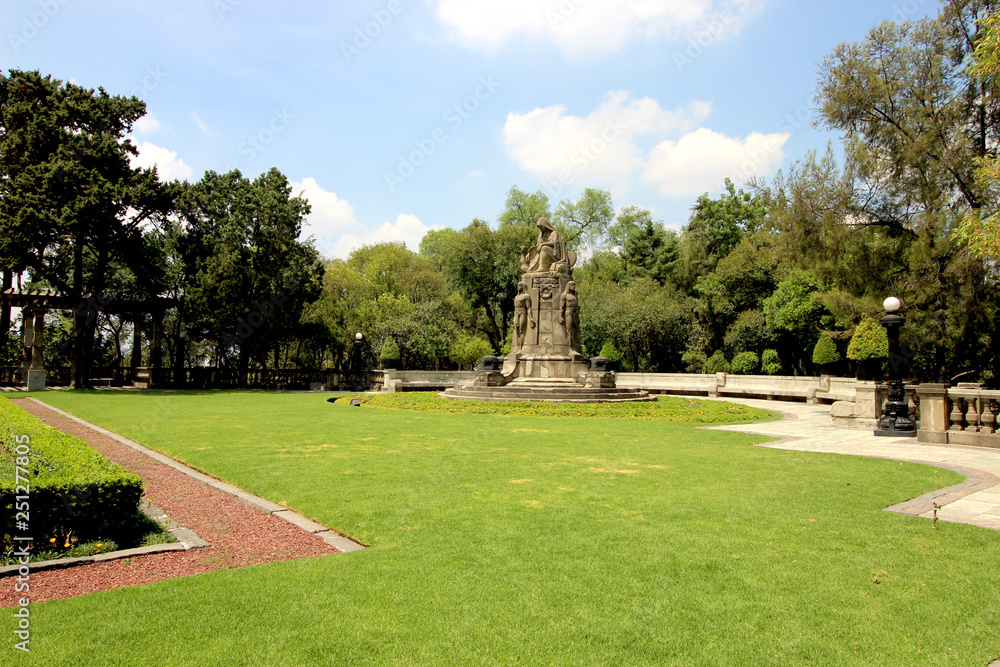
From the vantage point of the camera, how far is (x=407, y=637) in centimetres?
379

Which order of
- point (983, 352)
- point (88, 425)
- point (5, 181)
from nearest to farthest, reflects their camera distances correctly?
point (88, 425) → point (983, 352) → point (5, 181)

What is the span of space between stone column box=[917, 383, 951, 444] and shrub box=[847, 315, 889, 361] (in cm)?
1268

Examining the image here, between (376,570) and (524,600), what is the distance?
4.09 feet

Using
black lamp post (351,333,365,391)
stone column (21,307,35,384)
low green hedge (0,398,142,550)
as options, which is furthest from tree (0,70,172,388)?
low green hedge (0,398,142,550)

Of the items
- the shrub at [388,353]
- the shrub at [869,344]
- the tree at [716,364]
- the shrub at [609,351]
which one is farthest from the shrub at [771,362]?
the shrub at [388,353]

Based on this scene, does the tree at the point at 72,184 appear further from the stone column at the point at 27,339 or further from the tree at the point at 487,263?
the tree at the point at 487,263

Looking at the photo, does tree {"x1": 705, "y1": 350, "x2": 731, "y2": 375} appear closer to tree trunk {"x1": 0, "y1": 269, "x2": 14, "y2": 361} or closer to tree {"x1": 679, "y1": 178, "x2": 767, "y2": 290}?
tree {"x1": 679, "y1": 178, "x2": 767, "y2": 290}

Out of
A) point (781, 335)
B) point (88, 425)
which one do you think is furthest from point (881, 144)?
point (88, 425)

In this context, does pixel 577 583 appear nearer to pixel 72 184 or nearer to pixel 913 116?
pixel 913 116

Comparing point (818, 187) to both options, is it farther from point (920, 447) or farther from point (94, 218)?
point (94, 218)

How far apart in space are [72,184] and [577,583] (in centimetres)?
3446

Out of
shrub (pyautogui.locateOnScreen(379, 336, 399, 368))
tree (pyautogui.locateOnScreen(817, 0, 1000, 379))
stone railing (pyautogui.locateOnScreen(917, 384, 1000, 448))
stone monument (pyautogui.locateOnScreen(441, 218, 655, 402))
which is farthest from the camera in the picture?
shrub (pyautogui.locateOnScreen(379, 336, 399, 368))

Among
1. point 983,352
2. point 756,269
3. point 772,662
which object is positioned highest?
point 756,269

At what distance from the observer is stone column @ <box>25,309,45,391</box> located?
30.5 m
